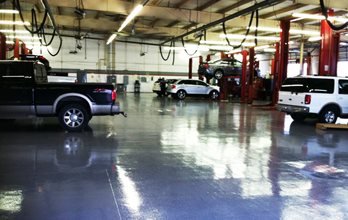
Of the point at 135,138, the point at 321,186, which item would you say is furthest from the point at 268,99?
the point at 321,186

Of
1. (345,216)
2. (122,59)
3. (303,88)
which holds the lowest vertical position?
(345,216)

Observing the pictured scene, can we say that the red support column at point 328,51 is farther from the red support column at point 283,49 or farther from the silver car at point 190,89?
the silver car at point 190,89

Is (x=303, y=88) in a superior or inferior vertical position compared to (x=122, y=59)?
inferior

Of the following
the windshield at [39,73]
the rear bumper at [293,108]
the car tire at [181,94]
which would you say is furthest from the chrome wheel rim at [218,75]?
the windshield at [39,73]

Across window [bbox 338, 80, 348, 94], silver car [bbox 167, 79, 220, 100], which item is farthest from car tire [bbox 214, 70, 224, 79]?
window [bbox 338, 80, 348, 94]

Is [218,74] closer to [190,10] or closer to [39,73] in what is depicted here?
[190,10]

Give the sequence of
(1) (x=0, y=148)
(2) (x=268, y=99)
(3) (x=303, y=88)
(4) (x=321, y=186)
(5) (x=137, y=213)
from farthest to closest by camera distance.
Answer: (2) (x=268, y=99) → (3) (x=303, y=88) → (1) (x=0, y=148) → (4) (x=321, y=186) → (5) (x=137, y=213)

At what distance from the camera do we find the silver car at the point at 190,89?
82.9ft

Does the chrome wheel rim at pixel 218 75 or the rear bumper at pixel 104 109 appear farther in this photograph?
the chrome wheel rim at pixel 218 75

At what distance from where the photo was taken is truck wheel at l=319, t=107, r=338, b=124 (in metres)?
12.0

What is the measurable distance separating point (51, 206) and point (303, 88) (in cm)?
1003

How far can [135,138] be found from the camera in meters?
8.59

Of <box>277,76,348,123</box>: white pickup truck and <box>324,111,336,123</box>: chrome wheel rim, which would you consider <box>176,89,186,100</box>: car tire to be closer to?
<box>277,76,348,123</box>: white pickup truck

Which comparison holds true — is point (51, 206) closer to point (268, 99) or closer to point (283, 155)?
point (283, 155)
